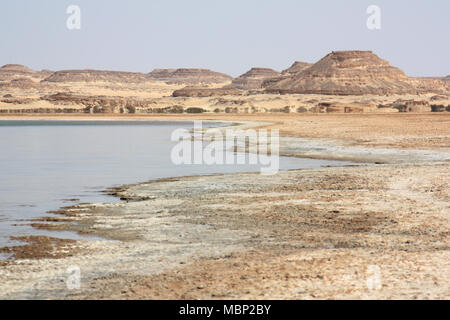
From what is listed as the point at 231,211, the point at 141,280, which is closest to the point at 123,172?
the point at 231,211

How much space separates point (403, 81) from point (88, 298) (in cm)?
16523

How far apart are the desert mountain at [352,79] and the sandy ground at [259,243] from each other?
12316 cm

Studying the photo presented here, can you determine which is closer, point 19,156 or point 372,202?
point 372,202

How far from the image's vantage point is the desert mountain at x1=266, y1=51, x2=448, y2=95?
144 meters

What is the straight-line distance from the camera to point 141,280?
788 cm

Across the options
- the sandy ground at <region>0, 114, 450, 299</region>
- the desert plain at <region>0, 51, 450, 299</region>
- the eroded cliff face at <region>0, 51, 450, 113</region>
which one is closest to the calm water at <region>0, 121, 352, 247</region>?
the desert plain at <region>0, 51, 450, 299</region>

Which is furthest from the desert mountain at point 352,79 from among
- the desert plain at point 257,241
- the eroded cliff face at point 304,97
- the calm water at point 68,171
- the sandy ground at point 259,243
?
the sandy ground at point 259,243

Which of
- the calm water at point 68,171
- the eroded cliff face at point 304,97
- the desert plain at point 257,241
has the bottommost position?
the calm water at point 68,171

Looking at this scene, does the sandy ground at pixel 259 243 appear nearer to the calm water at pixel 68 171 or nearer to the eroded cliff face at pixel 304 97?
the calm water at pixel 68 171

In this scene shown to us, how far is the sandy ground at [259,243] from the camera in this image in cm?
746

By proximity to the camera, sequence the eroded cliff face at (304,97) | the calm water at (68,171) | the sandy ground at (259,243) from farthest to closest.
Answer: the eroded cliff face at (304,97), the calm water at (68,171), the sandy ground at (259,243)
